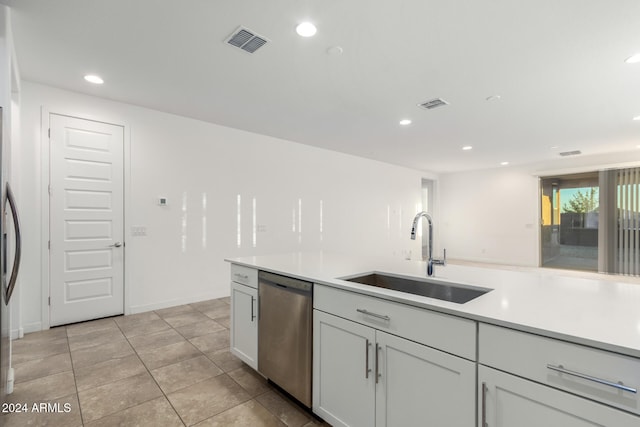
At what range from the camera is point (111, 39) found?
8.02 feet

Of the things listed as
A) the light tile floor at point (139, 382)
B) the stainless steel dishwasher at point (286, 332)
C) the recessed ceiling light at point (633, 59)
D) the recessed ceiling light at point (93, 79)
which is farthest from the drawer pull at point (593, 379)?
the recessed ceiling light at point (93, 79)

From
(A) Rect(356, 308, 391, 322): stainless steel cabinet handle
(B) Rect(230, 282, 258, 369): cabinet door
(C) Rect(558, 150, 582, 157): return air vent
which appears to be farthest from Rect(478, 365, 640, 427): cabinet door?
(C) Rect(558, 150, 582, 157): return air vent

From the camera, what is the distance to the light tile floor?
187cm

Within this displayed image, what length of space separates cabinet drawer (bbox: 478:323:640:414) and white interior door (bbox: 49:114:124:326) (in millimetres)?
4087

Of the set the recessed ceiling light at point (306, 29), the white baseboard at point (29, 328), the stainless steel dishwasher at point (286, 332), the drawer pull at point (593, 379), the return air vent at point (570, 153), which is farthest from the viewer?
the return air vent at point (570, 153)

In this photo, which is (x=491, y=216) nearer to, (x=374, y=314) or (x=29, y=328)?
(x=374, y=314)

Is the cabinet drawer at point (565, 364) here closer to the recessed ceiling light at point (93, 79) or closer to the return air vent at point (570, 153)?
the recessed ceiling light at point (93, 79)

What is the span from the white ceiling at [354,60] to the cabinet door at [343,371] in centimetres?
209

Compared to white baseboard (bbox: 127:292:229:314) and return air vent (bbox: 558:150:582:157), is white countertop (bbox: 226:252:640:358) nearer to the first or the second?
white baseboard (bbox: 127:292:229:314)

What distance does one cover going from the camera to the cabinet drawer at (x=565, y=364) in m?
0.88

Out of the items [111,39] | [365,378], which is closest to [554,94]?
[365,378]

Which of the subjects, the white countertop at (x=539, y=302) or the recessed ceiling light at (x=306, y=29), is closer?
the white countertop at (x=539, y=302)

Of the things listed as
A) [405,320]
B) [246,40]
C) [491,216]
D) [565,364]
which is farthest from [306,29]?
[491,216]

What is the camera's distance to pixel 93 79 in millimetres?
3143
